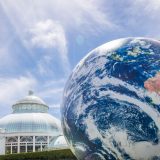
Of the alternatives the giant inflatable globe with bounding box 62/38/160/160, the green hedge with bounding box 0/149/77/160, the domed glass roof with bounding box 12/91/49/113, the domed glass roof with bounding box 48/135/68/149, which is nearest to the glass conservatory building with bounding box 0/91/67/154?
the domed glass roof with bounding box 12/91/49/113

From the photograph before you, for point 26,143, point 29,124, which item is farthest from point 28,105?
point 26,143

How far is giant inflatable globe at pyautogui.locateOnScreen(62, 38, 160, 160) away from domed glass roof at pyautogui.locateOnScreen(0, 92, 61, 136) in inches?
2842

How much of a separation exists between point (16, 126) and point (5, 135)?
9.99 ft

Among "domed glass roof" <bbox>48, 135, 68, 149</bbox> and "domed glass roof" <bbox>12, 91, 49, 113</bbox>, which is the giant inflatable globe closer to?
"domed glass roof" <bbox>48, 135, 68, 149</bbox>

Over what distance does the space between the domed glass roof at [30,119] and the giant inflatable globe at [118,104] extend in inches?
2842

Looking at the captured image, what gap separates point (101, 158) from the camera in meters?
10.2

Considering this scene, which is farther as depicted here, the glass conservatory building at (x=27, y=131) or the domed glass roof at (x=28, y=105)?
the domed glass roof at (x=28, y=105)

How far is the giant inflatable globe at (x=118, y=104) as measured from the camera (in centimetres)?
969

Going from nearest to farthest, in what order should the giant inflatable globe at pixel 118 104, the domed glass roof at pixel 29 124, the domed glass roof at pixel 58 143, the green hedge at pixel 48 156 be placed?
the giant inflatable globe at pixel 118 104 → the green hedge at pixel 48 156 → the domed glass roof at pixel 58 143 → the domed glass roof at pixel 29 124

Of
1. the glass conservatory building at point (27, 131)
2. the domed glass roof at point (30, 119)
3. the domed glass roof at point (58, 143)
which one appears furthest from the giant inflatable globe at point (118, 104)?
the domed glass roof at point (30, 119)

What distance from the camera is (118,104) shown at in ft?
32.3

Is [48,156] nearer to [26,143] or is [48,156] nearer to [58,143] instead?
[58,143]

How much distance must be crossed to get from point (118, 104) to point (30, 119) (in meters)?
74.3

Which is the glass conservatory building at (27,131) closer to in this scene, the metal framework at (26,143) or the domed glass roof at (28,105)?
the metal framework at (26,143)
